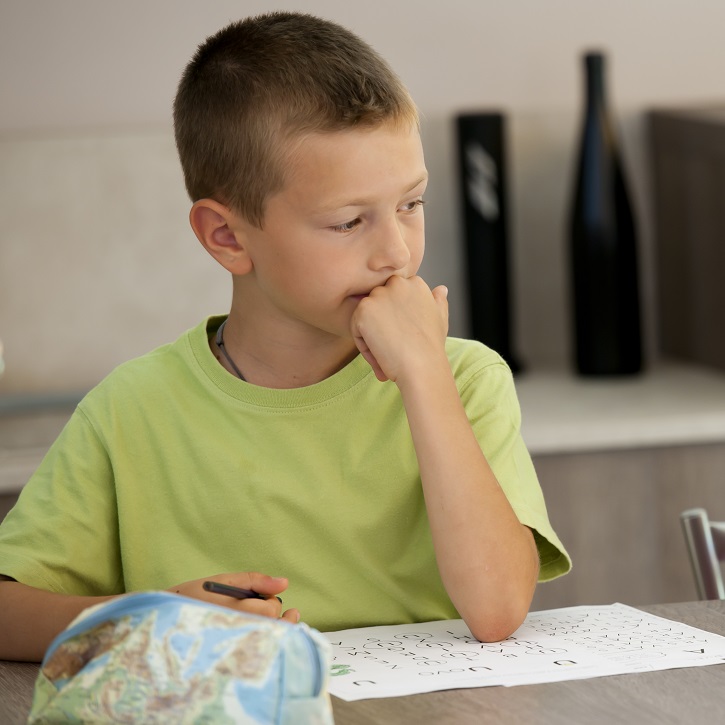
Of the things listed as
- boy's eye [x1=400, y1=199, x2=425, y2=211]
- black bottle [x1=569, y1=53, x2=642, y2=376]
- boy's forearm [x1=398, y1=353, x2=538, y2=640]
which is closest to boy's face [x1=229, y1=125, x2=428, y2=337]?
boy's eye [x1=400, y1=199, x2=425, y2=211]

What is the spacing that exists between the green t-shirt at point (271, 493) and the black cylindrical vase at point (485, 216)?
50.9 inches

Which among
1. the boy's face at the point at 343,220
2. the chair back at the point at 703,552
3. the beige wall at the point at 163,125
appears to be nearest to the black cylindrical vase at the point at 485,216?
the beige wall at the point at 163,125

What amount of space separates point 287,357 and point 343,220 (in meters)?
0.18

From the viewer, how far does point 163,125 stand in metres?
2.44

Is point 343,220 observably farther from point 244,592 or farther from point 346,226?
point 244,592

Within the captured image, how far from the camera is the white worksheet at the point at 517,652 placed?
843 mm

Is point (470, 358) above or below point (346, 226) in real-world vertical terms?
below

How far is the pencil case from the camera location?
669 millimetres

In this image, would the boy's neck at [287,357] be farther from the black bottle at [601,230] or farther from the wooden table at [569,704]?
the black bottle at [601,230]

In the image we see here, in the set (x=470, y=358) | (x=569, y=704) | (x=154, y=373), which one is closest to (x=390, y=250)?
(x=470, y=358)

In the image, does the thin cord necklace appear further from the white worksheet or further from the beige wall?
the beige wall

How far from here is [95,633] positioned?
2.34 ft

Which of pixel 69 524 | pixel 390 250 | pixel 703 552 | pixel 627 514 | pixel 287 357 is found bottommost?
pixel 627 514

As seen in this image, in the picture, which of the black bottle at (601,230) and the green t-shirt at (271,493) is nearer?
the green t-shirt at (271,493)
